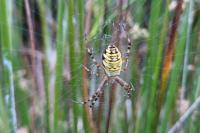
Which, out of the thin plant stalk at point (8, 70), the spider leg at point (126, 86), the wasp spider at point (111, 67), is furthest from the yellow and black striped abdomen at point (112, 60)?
the thin plant stalk at point (8, 70)

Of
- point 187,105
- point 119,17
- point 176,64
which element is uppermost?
point 119,17

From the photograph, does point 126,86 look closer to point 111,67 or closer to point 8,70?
Result: point 111,67

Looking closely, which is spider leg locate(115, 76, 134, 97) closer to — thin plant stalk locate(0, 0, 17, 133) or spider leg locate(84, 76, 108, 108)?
spider leg locate(84, 76, 108, 108)

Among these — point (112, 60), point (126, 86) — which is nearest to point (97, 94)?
point (126, 86)

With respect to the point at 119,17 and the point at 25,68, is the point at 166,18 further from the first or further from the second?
the point at 25,68

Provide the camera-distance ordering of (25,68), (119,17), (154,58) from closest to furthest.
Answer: (119,17) < (154,58) < (25,68)

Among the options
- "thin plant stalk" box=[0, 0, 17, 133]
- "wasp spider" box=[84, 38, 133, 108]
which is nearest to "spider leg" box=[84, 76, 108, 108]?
"wasp spider" box=[84, 38, 133, 108]

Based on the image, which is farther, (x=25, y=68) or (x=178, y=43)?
(x=25, y=68)

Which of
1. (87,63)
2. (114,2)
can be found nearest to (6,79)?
(87,63)
